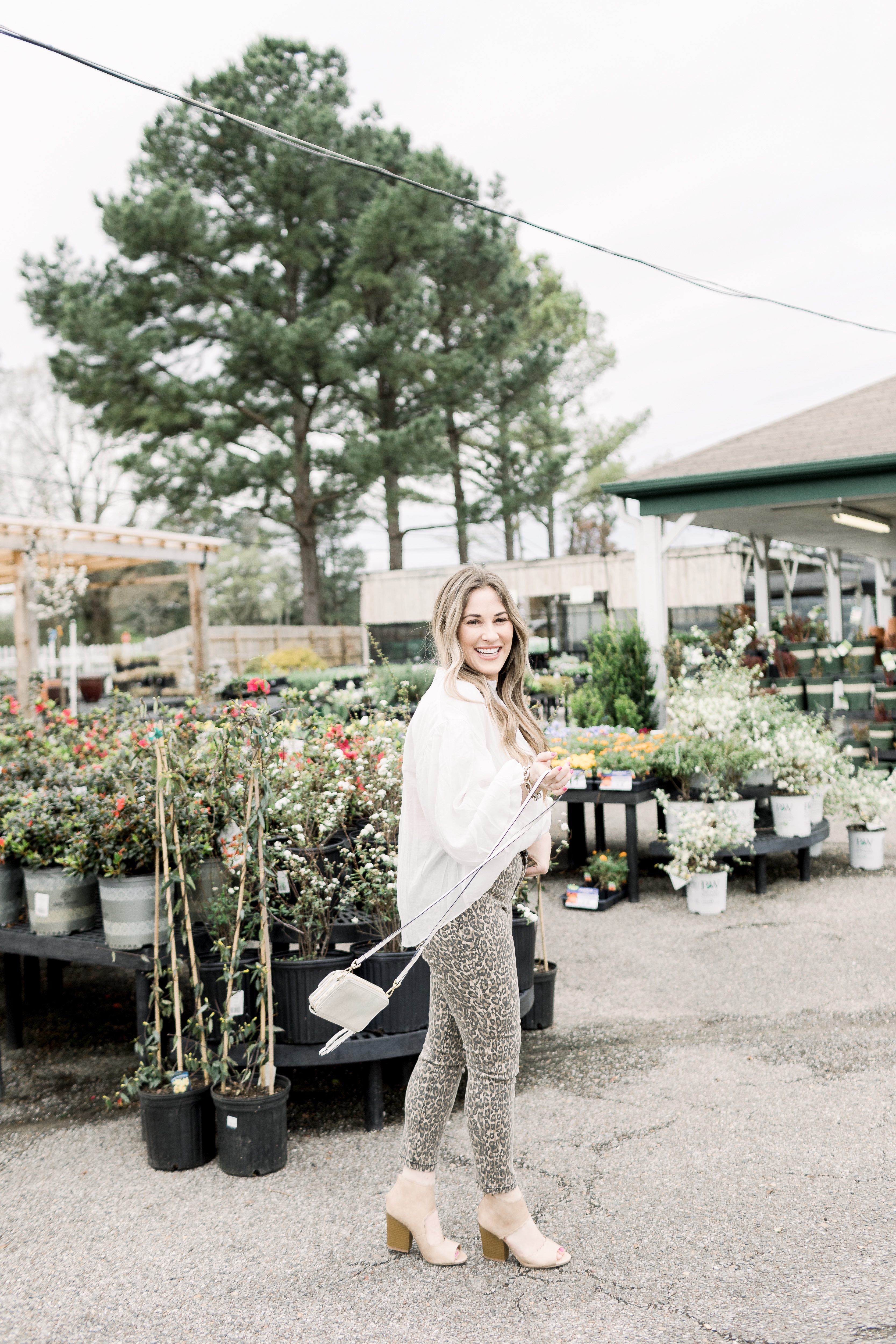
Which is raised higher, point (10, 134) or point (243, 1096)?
point (10, 134)

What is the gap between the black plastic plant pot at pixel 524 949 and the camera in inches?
→ 140

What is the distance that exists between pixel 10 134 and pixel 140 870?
999 cm

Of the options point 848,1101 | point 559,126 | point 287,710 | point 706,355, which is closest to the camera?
point 848,1101

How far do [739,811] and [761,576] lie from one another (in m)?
8.59

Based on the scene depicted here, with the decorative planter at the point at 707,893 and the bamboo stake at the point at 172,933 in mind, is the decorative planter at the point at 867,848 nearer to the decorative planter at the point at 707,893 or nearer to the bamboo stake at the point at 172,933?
the decorative planter at the point at 707,893

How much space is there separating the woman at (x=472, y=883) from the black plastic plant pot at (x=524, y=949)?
1.19 m

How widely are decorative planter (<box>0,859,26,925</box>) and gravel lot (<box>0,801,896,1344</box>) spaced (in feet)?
2.04

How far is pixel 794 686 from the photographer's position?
11461 mm

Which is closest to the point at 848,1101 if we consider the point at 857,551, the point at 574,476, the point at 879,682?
the point at 879,682

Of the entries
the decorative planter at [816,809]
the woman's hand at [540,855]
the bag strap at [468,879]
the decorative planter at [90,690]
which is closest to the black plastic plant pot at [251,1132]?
the bag strap at [468,879]

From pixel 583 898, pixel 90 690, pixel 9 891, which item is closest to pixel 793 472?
pixel 583 898

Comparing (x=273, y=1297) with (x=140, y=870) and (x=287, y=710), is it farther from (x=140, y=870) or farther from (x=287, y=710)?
(x=287, y=710)

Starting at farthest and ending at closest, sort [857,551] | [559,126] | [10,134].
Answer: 1. [857,551]
2. [10,134]
3. [559,126]

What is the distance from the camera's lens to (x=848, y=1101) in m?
3.25
